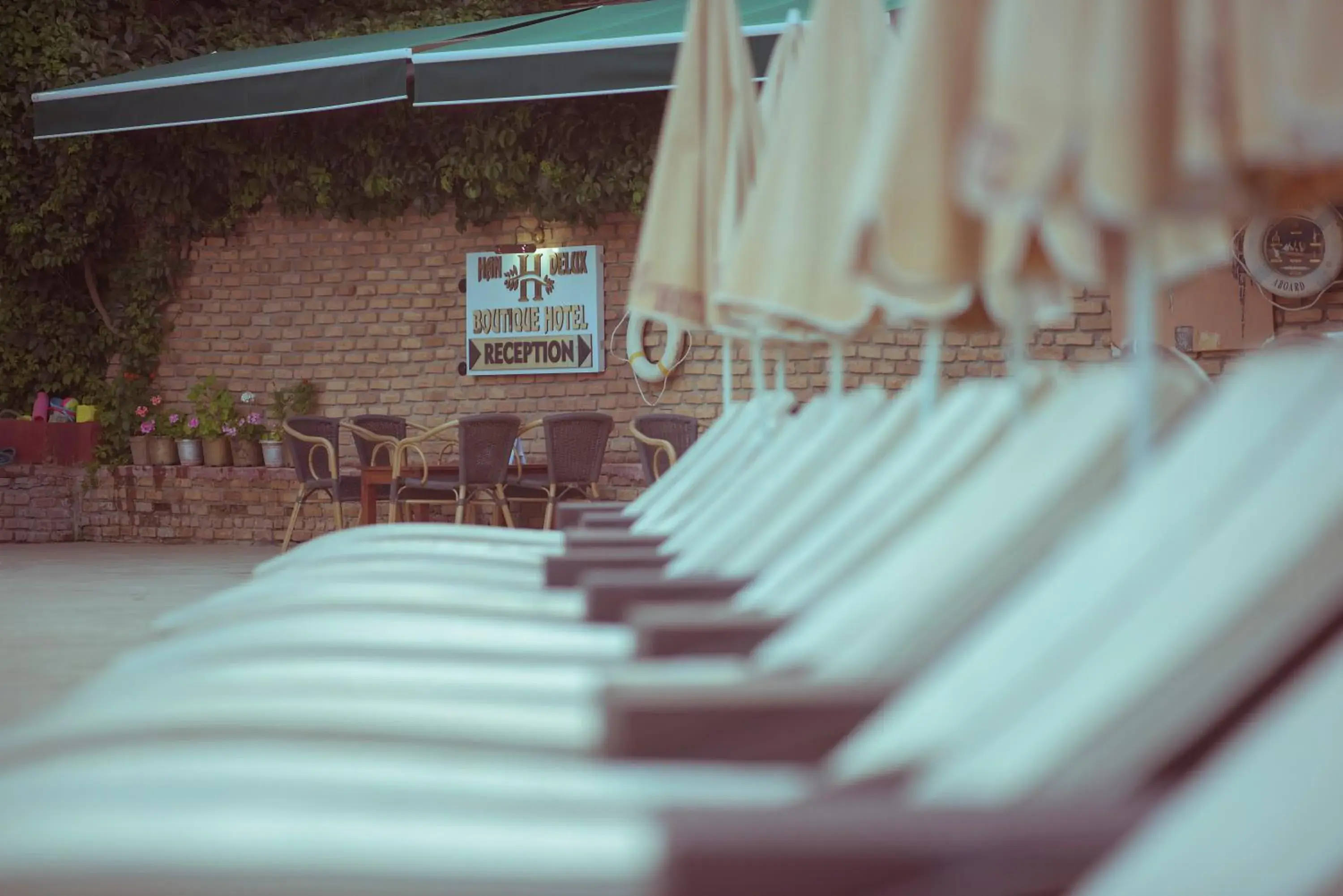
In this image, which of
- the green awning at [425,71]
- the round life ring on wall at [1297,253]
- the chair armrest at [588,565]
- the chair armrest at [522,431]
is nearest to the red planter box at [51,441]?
the green awning at [425,71]

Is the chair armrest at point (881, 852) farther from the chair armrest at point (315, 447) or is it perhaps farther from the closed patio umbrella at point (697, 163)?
the chair armrest at point (315, 447)

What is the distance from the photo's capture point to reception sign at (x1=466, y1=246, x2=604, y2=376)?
972cm

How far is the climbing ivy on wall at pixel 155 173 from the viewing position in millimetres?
9961

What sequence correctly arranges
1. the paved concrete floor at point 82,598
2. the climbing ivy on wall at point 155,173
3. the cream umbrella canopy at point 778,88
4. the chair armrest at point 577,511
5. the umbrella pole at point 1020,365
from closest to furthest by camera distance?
1. the umbrella pole at point 1020,365
2. the cream umbrella canopy at point 778,88
3. the chair armrest at point 577,511
4. the paved concrete floor at point 82,598
5. the climbing ivy on wall at point 155,173

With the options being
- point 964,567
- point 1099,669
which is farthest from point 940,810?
point 964,567

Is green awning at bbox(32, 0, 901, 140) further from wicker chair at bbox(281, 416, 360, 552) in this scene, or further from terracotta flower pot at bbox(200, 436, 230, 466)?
terracotta flower pot at bbox(200, 436, 230, 466)

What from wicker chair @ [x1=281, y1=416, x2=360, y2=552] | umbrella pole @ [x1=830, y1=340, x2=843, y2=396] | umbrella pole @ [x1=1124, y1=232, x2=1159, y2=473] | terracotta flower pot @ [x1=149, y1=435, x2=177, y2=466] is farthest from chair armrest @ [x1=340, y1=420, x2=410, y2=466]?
umbrella pole @ [x1=1124, y1=232, x2=1159, y2=473]

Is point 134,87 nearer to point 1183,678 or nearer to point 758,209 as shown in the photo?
point 758,209

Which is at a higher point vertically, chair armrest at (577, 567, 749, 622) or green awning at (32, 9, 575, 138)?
green awning at (32, 9, 575, 138)

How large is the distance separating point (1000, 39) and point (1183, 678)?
2.21 feet

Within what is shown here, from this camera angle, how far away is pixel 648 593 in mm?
2293

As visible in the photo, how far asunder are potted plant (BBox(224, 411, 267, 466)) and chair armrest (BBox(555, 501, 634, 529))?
631cm

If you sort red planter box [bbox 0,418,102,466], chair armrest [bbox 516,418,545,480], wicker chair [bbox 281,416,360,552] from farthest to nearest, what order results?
red planter box [bbox 0,418,102,466]
wicker chair [bbox 281,416,360,552]
chair armrest [bbox 516,418,545,480]

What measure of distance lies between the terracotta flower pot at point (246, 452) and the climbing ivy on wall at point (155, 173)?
1.13 m
